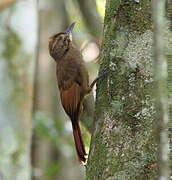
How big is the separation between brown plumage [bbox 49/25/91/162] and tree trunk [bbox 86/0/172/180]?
661mm

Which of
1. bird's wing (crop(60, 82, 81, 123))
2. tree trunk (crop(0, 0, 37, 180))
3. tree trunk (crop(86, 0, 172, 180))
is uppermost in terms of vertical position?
tree trunk (crop(86, 0, 172, 180))

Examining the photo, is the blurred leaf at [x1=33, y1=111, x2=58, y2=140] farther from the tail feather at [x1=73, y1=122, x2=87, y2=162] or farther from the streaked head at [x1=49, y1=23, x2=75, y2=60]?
the tail feather at [x1=73, y1=122, x2=87, y2=162]

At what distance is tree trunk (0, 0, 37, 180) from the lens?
12.6 ft

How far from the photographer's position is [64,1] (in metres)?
6.89

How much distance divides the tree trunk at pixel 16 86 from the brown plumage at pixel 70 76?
96 cm

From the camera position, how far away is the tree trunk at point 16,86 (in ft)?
12.6

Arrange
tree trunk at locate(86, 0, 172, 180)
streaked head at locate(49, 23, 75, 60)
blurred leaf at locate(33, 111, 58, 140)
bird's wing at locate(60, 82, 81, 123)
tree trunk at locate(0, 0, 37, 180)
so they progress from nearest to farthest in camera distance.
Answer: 1. tree trunk at locate(86, 0, 172, 180)
2. bird's wing at locate(60, 82, 81, 123)
3. streaked head at locate(49, 23, 75, 60)
4. tree trunk at locate(0, 0, 37, 180)
5. blurred leaf at locate(33, 111, 58, 140)

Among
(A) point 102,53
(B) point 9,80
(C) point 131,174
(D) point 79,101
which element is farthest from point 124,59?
(B) point 9,80

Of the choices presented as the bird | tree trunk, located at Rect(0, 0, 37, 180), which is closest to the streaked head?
the bird

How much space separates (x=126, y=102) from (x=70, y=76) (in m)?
1.10

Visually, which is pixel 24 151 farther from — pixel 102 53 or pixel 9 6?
pixel 102 53

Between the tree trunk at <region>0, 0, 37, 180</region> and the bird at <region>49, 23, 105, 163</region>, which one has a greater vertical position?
the bird at <region>49, 23, 105, 163</region>

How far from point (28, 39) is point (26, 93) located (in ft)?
1.31

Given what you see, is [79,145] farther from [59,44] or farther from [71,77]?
[59,44]
